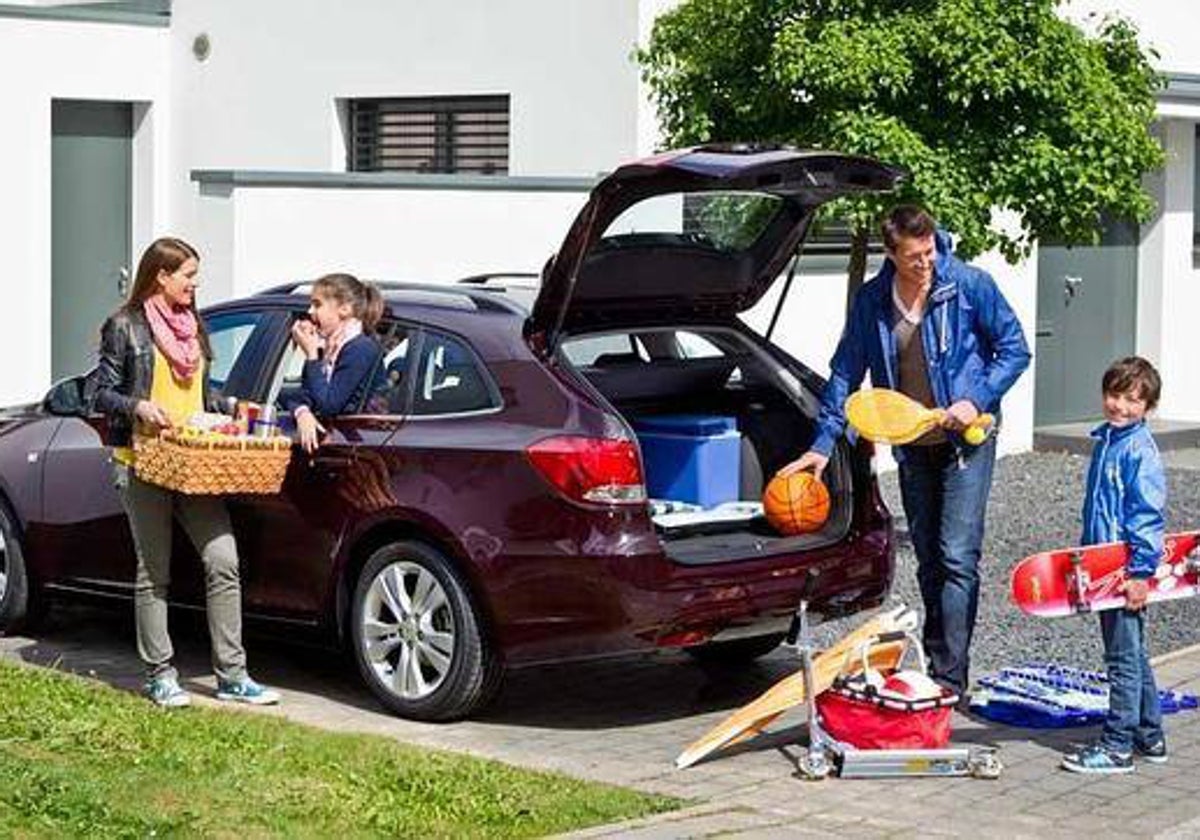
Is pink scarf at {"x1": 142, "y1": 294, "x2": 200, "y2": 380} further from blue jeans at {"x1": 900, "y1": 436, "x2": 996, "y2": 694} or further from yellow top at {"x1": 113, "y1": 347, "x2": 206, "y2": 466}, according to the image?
blue jeans at {"x1": 900, "y1": 436, "x2": 996, "y2": 694}

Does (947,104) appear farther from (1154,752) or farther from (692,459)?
(1154,752)

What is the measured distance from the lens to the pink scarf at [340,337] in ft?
30.8

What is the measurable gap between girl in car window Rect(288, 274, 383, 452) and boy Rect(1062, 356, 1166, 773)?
271 cm

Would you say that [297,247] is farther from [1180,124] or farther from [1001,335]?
[1180,124]

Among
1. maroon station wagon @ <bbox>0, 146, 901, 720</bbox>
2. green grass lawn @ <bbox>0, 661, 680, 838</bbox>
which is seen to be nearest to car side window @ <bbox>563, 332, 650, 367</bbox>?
maroon station wagon @ <bbox>0, 146, 901, 720</bbox>

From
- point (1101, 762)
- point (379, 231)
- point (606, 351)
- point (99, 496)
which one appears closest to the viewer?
point (1101, 762)

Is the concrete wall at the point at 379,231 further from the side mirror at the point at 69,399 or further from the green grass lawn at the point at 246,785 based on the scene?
the green grass lawn at the point at 246,785

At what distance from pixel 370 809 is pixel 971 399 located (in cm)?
282

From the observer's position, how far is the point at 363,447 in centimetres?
929

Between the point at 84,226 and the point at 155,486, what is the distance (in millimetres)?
8128

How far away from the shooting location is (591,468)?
873cm

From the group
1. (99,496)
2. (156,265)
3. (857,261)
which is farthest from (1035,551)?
(156,265)

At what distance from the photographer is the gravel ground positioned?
11.1m

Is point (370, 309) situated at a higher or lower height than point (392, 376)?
higher
